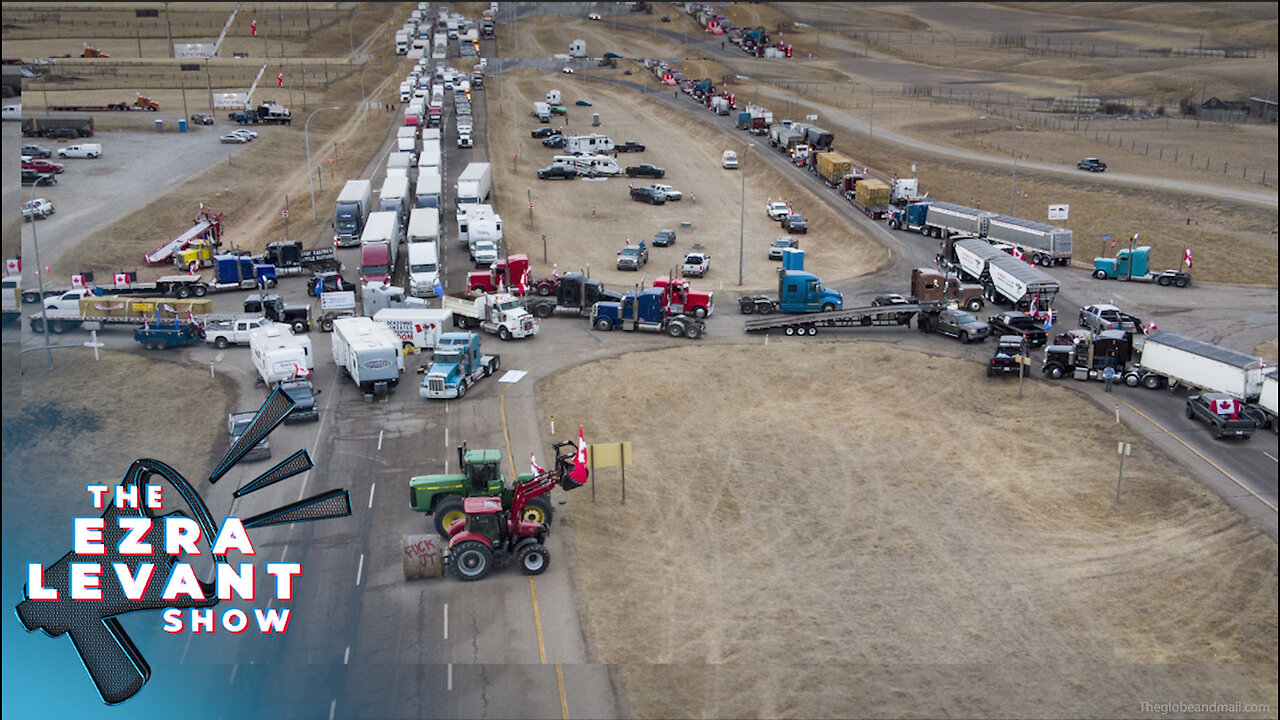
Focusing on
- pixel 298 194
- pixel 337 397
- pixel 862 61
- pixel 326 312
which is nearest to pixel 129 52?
pixel 298 194

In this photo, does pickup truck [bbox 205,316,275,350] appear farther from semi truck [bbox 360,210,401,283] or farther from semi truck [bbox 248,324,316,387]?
semi truck [bbox 360,210,401,283]

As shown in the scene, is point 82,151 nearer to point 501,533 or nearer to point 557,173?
point 557,173

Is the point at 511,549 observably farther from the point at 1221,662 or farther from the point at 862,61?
the point at 862,61

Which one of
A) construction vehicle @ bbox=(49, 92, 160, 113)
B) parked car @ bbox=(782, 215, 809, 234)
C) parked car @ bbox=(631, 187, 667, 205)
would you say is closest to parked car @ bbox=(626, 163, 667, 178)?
parked car @ bbox=(631, 187, 667, 205)

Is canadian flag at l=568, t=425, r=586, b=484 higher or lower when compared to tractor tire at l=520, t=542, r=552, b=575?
higher

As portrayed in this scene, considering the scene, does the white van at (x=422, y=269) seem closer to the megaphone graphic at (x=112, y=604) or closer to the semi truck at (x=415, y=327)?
the semi truck at (x=415, y=327)

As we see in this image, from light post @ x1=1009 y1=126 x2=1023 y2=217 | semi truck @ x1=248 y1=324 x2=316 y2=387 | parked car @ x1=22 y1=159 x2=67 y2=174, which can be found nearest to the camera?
semi truck @ x1=248 y1=324 x2=316 y2=387
